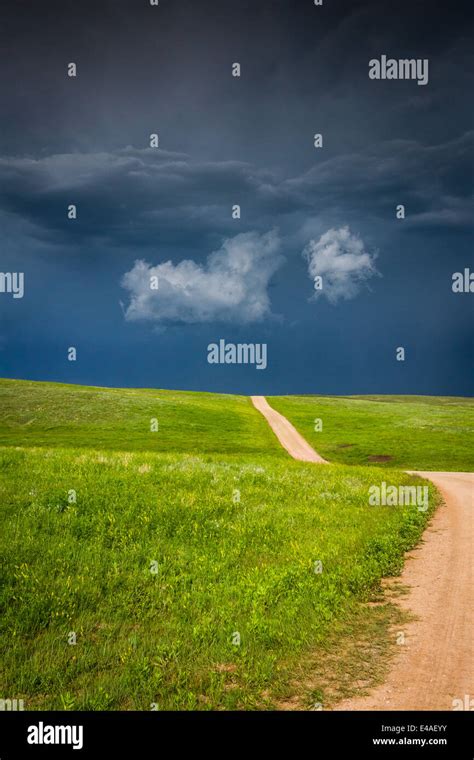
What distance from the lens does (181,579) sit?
436 inches

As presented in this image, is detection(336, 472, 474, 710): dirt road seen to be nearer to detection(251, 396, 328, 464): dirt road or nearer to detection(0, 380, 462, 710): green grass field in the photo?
detection(0, 380, 462, 710): green grass field

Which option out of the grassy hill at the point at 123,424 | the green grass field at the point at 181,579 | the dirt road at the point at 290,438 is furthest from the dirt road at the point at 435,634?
the grassy hill at the point at 123,424

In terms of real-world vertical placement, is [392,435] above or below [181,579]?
above

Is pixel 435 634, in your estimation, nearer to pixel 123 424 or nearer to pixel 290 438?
pixel 290 438

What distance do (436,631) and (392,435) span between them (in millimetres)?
51736

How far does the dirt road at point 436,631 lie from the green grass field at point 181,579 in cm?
53

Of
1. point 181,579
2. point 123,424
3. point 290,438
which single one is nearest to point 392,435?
point 290,438

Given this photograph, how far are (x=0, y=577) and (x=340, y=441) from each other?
159 feet

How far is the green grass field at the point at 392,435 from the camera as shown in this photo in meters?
45.4

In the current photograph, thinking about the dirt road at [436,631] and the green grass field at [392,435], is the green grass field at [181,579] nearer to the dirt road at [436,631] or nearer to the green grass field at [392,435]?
the dirt road at [436,631]

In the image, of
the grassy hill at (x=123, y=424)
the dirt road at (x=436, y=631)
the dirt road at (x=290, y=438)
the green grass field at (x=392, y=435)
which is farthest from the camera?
the grassy hill at (x=123, y=424)

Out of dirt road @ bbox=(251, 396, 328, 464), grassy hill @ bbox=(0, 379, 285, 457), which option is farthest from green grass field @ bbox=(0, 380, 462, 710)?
grassy hill @ bbox=(0, 379, 285, 457)

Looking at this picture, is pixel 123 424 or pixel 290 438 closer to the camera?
pixel 290 438

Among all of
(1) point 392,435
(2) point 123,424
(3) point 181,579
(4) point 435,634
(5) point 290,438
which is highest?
(2) point 123,424
